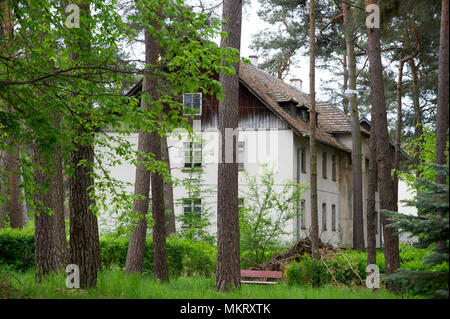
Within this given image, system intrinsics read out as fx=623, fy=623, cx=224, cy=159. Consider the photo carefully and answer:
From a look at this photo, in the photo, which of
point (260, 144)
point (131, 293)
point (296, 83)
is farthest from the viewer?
point (296, 83)

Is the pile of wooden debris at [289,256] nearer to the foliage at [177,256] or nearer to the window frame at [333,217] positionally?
the foliage at [177,256]

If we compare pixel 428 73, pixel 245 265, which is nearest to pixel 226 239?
pixel 245 265

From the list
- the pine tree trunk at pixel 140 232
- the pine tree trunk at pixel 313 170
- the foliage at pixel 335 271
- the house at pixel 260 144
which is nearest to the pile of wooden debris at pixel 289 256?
the pine tree trunk at pixel 313 170

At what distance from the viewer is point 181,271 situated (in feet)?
65.1

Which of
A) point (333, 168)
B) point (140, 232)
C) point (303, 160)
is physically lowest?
point (140, 232)

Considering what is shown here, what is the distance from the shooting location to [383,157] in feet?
43.6

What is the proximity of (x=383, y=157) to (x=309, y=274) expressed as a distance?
3943 millimetres

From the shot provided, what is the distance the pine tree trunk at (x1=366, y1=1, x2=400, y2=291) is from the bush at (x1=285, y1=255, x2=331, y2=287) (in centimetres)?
263

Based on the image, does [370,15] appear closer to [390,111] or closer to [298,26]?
[298,26]

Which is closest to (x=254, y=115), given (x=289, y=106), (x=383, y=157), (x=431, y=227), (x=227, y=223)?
(x=289, y=106)

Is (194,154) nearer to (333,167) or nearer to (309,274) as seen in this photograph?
(333,167)

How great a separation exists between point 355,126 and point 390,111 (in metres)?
19.5

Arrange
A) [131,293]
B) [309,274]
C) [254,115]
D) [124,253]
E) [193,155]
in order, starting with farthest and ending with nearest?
1. [254,115]
2. [193,155]
3. [124,253]
4. [309,274]
5. [131,293]

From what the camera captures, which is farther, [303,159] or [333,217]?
[333,217]
